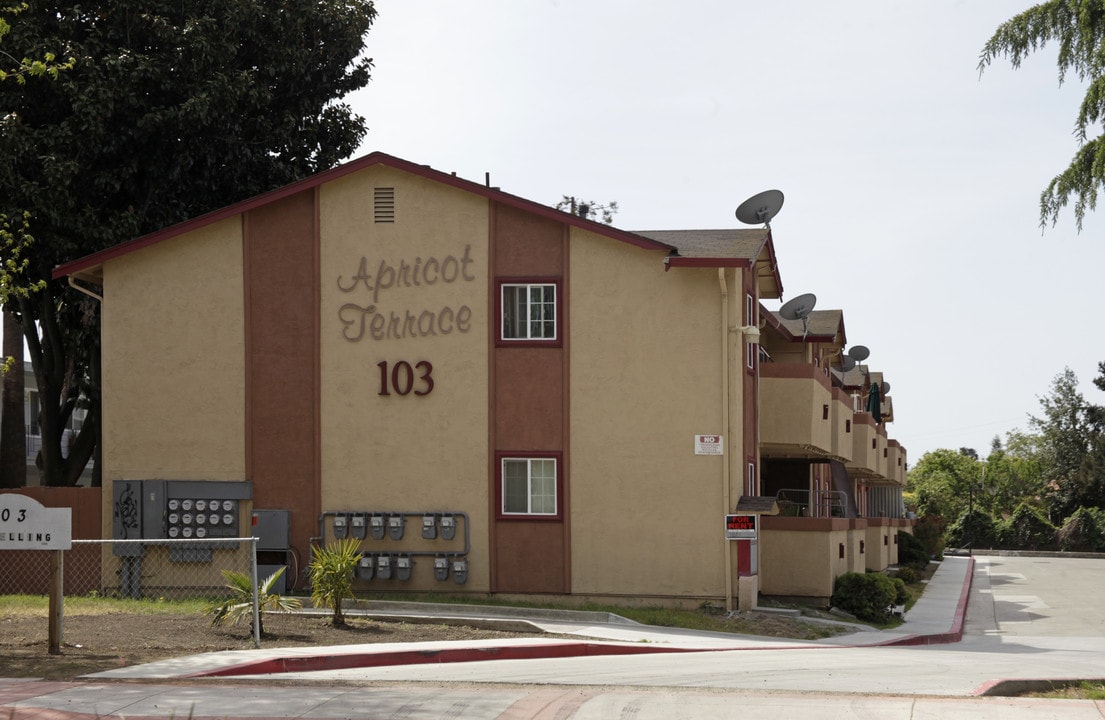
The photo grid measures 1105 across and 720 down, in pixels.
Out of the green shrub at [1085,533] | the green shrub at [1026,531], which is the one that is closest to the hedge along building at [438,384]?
the green shrub at [1085,533]

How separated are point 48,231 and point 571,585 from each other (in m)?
14.6

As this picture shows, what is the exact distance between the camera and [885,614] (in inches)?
1132

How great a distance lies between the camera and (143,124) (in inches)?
1234

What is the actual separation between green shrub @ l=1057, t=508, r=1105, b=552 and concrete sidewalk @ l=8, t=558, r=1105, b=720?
61.6 metres

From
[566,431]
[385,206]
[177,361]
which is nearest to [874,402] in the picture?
[566,431]

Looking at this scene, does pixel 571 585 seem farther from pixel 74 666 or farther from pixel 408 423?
pixel 74 666

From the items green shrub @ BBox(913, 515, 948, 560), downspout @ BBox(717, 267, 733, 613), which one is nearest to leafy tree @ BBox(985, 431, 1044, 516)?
green shrub @ BBox(913, 515, 948, 560)

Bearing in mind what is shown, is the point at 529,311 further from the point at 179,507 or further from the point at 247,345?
the point at 179,507

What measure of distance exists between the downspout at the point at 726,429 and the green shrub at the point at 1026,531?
5837 cm

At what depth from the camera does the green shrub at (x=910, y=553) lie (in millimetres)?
51656

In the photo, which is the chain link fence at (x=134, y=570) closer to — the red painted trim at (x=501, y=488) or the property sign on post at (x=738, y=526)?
the red painted trim at (x=501, y=488)

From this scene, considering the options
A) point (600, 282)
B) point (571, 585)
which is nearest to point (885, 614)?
point (571, 585)

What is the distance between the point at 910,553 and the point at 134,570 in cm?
3364

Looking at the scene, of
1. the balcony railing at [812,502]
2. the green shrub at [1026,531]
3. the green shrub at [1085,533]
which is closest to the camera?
the balcony railing at [812,502]
